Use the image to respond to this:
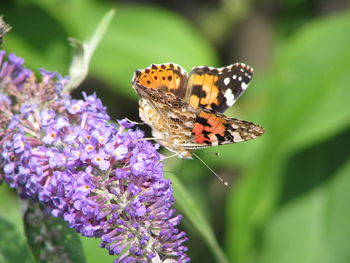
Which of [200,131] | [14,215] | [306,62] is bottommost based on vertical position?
[14,215]

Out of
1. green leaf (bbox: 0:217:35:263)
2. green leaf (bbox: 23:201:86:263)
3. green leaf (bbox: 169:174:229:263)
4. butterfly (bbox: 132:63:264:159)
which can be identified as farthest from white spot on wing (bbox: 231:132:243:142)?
green leaf (bbox: 0:217:35:263)

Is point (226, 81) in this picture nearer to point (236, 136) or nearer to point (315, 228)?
point (236, 136)

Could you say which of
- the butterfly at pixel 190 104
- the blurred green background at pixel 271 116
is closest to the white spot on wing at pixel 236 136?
the butterfly at pixel 190 104

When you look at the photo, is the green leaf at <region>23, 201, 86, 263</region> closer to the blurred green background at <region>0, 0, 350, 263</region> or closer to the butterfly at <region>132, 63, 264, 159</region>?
the butterfly at <region>132, 63, 264, 159</region>

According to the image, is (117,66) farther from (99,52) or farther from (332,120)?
(332,120)

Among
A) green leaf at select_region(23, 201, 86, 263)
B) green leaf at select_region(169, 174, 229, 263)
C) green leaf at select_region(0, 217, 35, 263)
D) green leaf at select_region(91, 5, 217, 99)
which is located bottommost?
green leaf at select_region(0, 217, 35, 263)

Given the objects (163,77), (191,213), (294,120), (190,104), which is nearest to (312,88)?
(294,120)

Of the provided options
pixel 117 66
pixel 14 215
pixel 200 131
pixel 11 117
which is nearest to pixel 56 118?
pixel 11 117
